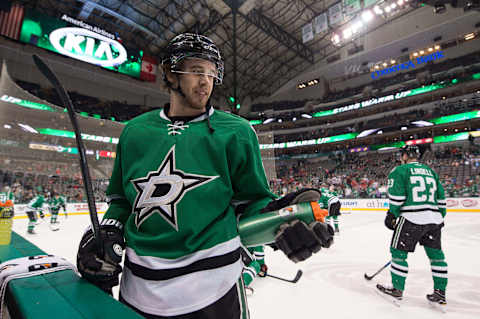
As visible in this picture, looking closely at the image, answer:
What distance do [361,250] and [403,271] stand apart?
2.24 m

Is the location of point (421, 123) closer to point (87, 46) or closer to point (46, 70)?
point (87, 46)

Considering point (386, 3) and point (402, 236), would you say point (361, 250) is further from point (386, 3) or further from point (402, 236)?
point (386, 3)

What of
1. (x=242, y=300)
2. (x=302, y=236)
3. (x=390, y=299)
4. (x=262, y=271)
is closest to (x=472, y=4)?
(x=390, y=299)

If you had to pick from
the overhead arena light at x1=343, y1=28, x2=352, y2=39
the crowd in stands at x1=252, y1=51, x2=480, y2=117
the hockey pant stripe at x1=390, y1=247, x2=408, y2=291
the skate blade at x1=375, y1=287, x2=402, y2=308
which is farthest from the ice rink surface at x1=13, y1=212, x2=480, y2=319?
the crowd in stands at x1=252, y1=51, x2=480, y2=117

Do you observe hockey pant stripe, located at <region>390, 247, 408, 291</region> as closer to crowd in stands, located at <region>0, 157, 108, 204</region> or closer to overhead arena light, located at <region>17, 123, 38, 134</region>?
crowd in stands, located at <region>0, 157, 108, 204</region>

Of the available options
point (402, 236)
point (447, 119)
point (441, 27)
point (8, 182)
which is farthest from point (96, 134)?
point (441, 27)

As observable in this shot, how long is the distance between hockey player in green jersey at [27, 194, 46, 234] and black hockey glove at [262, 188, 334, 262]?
7150mm

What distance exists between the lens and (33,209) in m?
6.13

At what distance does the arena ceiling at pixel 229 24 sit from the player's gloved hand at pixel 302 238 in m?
14.4

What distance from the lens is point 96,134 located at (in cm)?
847

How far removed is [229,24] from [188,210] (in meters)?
18.5

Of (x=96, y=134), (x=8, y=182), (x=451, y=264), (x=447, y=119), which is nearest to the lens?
(x=451, y=264)

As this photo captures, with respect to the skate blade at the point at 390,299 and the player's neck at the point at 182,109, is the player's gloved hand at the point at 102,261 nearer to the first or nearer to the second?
the player's neck at the point at 182,109

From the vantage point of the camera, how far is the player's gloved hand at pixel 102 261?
2.55ft
